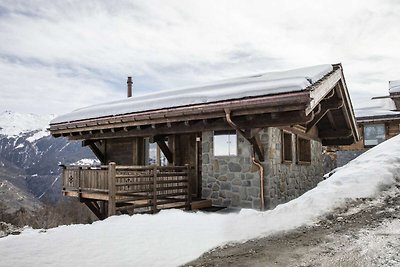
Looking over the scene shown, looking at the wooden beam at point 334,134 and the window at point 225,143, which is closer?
the window at point 225,143

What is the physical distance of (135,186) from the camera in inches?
390

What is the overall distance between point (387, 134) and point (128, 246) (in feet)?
68.6

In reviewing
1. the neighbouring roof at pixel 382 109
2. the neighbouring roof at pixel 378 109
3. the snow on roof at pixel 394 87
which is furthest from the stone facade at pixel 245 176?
the snow on roof at pixel 394 87

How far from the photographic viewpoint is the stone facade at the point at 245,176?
9352mm

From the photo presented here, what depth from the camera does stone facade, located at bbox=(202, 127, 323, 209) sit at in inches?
368

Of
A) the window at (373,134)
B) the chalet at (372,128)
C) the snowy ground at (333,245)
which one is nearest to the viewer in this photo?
the snowy ground at (333,245)

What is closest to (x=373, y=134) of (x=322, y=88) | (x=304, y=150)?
(x=304, y=150)

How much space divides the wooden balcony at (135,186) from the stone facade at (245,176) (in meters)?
0.82

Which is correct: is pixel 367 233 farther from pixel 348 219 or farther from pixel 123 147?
pixel 123 147

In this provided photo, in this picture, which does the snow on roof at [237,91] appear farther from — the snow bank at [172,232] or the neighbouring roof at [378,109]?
the neighbouring roof at [378,109]

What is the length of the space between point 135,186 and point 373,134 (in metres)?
17.7

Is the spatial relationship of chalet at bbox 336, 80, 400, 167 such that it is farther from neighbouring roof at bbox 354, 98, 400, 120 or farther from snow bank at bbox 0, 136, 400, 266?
snow bank at bbox 0, 136, 400, 266

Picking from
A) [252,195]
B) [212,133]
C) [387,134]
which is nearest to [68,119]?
[212,133]

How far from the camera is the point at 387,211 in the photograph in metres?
5.02
